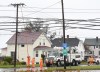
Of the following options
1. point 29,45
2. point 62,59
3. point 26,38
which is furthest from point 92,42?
point 62,59

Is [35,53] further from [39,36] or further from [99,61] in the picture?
[99,61]

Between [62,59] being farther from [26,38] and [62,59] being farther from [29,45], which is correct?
[26,38]

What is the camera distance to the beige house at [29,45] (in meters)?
88.9

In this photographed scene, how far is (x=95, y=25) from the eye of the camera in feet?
158

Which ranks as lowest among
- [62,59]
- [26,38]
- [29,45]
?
[62,59]

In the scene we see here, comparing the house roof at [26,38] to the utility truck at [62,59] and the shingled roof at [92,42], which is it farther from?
the shingled roof at [92,42]

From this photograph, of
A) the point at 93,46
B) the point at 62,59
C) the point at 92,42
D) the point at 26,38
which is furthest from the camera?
the point at 92,42

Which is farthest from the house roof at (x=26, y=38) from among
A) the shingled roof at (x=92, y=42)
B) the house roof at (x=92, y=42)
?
the house roof at (x=92, y=42)

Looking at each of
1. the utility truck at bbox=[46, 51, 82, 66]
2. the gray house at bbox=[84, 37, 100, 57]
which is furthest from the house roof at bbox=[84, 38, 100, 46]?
the utility truck at bbox=[46, 51, 82, 66]

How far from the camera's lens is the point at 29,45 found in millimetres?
89438

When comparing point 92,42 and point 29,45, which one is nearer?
point 29,45

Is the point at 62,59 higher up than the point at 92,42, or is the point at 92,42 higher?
the point at 92,42

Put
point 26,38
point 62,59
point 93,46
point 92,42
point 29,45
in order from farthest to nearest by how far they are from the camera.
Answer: point 92,42
point 93,46
point 26,38
point 29,45
point 62,59

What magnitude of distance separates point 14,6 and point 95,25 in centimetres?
2151
